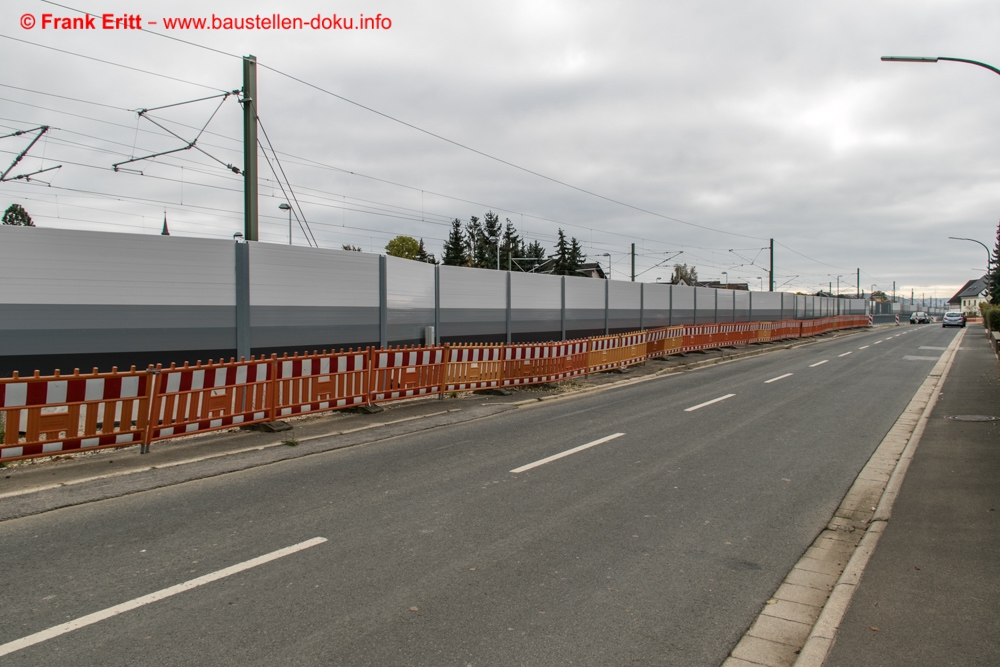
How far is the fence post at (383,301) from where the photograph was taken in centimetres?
1791

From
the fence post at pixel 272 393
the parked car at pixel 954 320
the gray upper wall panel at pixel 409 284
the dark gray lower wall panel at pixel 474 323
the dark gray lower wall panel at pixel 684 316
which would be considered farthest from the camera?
the parked car at pixel 954 320

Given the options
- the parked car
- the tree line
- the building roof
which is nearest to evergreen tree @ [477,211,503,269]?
the tree line

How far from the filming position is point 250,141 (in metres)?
14.0

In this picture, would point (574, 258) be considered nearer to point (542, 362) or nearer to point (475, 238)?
point (475, 238)

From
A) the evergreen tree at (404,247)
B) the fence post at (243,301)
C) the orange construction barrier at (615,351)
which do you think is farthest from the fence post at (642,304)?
the evergreen tree at (404,247)

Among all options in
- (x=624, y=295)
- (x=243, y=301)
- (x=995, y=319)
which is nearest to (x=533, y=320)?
(x=624, y=295)

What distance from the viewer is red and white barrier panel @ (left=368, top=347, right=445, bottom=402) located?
12.6m

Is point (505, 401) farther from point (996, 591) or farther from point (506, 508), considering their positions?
point (996, 591)

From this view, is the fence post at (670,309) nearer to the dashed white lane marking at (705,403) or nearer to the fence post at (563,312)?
the fence post at (563,312)

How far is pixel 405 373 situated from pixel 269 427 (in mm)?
3565

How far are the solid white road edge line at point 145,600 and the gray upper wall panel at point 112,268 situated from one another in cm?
1012

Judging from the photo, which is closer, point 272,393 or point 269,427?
point 269,427

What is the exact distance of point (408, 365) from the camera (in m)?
13.3

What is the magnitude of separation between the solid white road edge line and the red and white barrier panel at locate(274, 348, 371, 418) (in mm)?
5827
